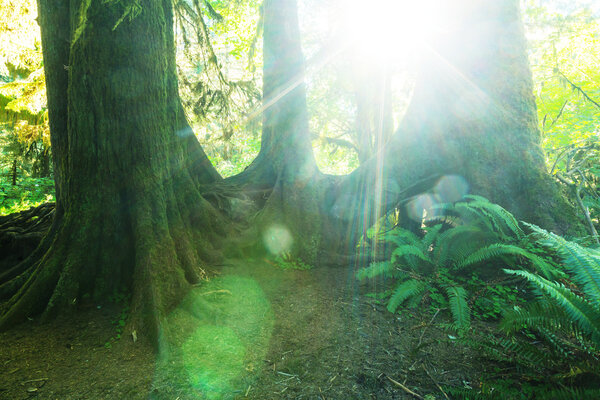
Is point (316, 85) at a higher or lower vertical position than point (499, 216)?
higher

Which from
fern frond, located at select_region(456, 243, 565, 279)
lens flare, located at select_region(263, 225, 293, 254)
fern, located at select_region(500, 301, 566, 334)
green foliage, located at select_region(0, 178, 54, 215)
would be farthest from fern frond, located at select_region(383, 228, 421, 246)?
green foliage, located at select_region(0, 178, 54, 215)

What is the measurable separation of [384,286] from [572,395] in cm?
214

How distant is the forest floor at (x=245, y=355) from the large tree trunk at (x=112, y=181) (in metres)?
0.31

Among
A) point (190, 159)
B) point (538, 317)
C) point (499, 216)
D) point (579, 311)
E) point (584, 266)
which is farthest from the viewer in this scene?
point (190, 159)

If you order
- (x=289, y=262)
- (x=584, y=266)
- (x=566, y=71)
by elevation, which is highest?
(x=566, y=71)

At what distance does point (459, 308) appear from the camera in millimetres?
2846

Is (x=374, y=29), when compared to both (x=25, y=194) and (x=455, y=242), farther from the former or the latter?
(x=25, y=194)

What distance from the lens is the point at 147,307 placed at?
2.82m

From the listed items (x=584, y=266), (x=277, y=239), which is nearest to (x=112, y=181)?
(x=277, y=239)

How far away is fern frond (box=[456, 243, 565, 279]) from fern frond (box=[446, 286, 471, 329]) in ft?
1.99

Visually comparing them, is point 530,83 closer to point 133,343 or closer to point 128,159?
point 128,159

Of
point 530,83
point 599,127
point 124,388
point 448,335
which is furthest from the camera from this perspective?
point 599,127

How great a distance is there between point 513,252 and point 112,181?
4425 mm

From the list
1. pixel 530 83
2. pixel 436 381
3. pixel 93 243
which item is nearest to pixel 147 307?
pixel 93 243
